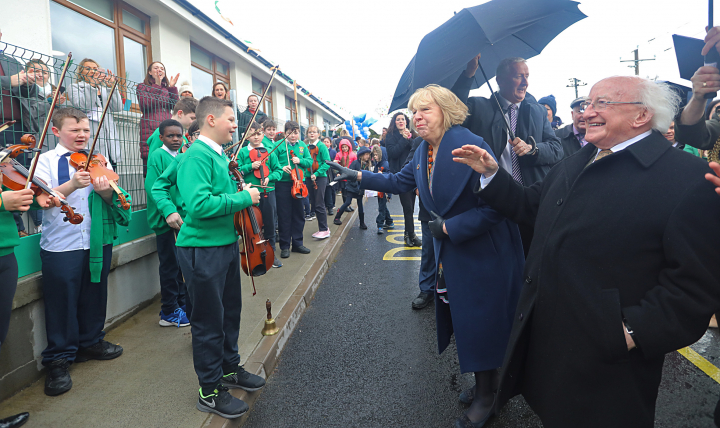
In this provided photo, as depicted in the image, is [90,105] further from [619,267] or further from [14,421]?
[619,267]

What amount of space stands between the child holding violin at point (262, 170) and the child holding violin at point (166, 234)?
A: 206 centimetres

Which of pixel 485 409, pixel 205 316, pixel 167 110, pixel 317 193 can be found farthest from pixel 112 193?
pixel 317 193

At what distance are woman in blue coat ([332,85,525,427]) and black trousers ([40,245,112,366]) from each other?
271cm

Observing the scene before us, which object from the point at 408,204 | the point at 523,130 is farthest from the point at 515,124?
the point at 408,204

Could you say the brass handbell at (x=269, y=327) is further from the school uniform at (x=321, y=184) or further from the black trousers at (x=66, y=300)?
the school uniform at (x=321, y=184)

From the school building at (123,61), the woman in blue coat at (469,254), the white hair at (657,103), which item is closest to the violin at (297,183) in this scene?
the school building at (123,61)

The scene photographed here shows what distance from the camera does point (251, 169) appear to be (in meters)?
6.17

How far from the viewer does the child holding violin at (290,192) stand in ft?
22.0

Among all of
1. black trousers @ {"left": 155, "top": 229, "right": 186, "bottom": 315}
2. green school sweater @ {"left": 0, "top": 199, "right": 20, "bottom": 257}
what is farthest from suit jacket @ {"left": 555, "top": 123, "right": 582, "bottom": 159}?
green school sweater @ {"left": 0, "top": 199, "right": 20, "bottom": 257}

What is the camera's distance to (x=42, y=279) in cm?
311

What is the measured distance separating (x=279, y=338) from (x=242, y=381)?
81 centimetres

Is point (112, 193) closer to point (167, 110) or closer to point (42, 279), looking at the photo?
point (42, 279)

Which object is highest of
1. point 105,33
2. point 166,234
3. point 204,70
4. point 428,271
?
point 204,70

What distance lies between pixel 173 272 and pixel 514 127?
348cm
